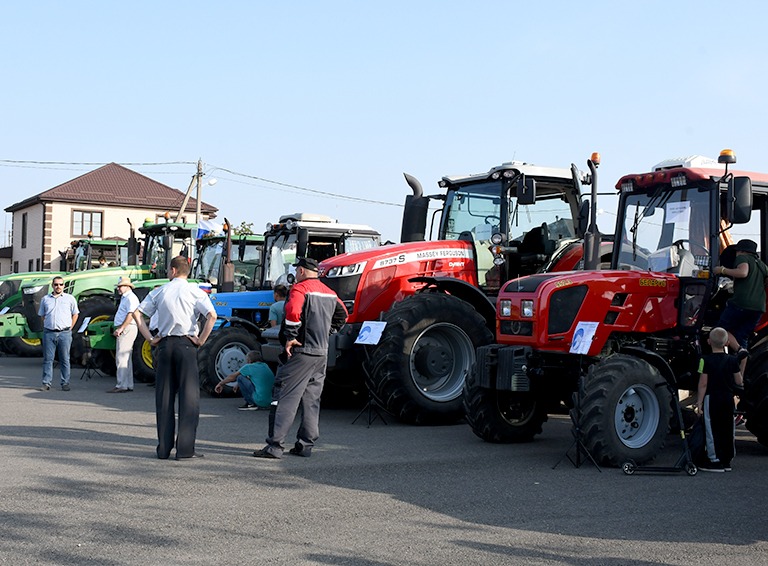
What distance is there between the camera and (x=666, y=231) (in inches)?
382

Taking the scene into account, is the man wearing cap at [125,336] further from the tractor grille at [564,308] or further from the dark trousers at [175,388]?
the tractor grille at [564,308]

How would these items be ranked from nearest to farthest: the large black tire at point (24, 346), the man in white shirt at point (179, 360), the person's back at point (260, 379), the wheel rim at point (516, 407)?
1. the man in white shirt at point (179, 360)
2. the wheel rim at point (516, 407)
3. the person's back at point (260, 379)
4. the large black tire at point (24, 346)

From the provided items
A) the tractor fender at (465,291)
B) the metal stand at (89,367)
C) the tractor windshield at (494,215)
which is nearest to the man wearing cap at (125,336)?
the metal stand at (89,367)

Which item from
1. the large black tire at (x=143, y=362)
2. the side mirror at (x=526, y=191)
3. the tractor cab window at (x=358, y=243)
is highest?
the side mirror at (x=526, y=191)

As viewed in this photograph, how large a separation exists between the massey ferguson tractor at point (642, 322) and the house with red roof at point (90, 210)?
4400cm

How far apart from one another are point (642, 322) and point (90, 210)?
48.5 m

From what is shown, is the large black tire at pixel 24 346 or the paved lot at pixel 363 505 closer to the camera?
the paved lot at pixel 363 505

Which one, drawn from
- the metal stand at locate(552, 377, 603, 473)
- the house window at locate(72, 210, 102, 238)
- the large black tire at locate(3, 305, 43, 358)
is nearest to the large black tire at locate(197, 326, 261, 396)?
the metal stand at locate(552, 377, 603, 473)

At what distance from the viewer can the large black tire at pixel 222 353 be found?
14266 mm

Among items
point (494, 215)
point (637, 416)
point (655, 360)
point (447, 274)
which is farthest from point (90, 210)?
point (637, 416)

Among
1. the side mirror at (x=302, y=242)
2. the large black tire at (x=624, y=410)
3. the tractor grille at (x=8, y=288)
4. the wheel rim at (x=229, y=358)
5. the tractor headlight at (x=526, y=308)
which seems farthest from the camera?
the tractor grille at (x=8, y=288)

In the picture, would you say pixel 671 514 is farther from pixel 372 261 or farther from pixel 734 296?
pixel 372 261

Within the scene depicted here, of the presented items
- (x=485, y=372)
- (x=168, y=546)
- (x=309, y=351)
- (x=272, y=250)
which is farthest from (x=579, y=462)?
(x=272, y=250)

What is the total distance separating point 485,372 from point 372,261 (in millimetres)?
2957
